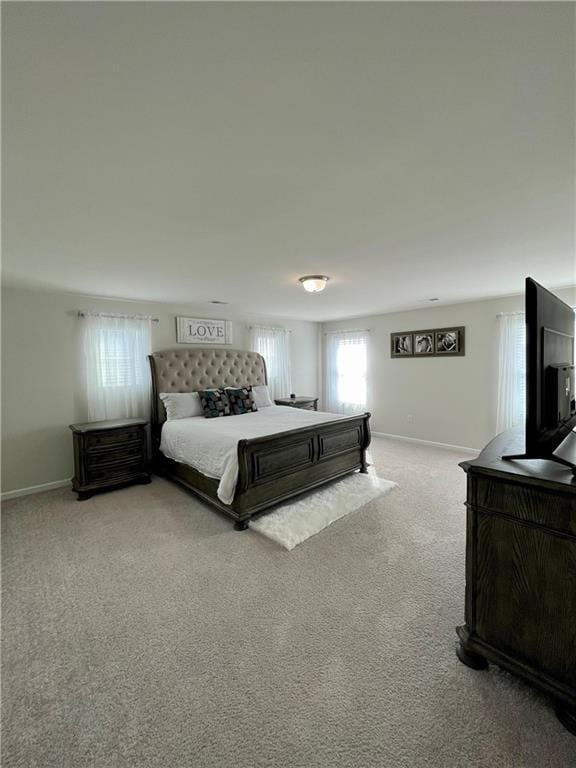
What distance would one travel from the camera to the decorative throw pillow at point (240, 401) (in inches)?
180

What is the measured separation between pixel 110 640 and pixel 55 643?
280 millimetres

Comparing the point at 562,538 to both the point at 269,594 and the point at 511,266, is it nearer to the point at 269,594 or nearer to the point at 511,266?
the point at 269,594

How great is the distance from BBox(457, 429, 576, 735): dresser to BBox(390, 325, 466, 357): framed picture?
3.95m

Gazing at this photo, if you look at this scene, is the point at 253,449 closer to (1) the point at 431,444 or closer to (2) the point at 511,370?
(1) the point at 431,444

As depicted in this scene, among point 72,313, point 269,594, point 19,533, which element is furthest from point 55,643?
point 72,313

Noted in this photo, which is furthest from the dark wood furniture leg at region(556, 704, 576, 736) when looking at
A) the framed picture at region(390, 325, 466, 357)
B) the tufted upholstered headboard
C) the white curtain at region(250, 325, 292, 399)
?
the white curtain at region(250, 325, 292, 399)

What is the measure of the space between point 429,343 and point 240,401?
3275 millimetres

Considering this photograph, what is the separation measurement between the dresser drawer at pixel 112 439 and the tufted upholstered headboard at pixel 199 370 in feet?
1.58

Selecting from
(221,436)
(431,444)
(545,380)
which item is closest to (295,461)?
(221,436)

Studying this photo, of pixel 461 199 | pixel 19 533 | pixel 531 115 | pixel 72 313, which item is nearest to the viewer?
pixel 531 115

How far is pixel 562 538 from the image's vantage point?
126cm

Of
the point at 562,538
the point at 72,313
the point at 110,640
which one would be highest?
the point at 72,313

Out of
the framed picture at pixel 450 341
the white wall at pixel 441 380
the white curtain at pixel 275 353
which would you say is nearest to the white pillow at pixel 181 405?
the white curtain at pixel 275 353

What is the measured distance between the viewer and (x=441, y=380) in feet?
17.3
